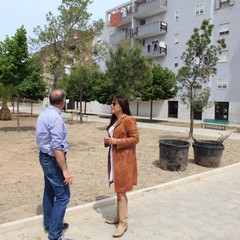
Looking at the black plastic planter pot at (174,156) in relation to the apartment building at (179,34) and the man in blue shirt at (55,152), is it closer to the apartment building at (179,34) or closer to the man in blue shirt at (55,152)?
the man in blue shirt at (55,152)

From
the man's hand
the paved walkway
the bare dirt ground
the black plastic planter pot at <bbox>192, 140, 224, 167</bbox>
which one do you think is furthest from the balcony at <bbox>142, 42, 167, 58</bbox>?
the man's hand

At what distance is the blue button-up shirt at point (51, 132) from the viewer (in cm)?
330

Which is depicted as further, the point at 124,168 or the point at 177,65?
the point at 177,65

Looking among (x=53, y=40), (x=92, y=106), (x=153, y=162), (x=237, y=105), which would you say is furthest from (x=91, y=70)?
(x=92, y=106)

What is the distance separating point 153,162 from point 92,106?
1655 inches

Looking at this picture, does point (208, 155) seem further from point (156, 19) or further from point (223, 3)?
point (156, 19)

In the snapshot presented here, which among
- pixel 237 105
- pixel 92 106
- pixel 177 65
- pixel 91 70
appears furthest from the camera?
pixel 92 106

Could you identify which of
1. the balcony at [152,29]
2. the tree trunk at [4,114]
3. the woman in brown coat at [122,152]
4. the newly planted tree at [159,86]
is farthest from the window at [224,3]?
the woman in brown coat at [122,152]

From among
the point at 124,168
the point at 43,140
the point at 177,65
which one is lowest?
the point at 124,168

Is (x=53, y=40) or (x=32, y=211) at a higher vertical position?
(x=53, y=40)

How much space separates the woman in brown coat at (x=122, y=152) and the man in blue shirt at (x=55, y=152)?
0.69 metres

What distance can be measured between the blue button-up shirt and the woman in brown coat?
0.72 m

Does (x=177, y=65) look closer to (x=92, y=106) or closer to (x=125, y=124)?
(x=92, y=106)

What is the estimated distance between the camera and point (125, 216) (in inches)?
157
